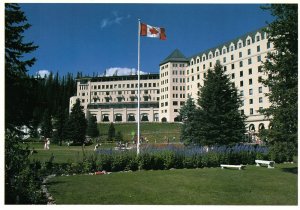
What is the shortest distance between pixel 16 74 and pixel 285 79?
12.3 metres

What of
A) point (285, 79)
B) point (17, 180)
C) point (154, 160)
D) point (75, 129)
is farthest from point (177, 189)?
point (75, 129)

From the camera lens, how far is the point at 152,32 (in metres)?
20.5

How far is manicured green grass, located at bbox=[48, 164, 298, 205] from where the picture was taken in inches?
428

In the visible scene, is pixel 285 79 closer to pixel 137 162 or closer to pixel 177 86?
pixel 137 162

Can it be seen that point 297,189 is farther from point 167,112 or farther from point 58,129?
point 167,112

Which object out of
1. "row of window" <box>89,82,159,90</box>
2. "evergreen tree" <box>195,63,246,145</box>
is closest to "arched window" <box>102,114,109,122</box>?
"row of window" <box>89,82,159,90</box>

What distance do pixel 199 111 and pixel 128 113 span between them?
95339 mm

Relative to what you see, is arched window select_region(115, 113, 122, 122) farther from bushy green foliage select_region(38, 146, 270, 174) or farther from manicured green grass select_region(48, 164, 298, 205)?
manicured green grass select_region(48, 164, 298, 205)

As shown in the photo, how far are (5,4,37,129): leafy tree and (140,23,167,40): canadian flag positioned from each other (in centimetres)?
594

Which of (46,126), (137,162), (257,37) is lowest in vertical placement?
(137,162)

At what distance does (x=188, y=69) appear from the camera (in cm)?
9644
